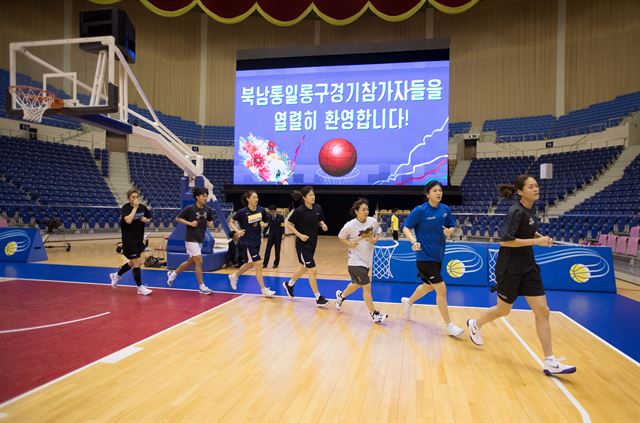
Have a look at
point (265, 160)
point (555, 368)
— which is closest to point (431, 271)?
point (555, 368)

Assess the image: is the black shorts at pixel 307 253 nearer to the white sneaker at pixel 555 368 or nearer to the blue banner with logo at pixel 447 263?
the blue banner with logo at pixel 447 263

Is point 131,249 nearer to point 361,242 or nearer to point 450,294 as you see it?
point 361,242

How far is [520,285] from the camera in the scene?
394 cm

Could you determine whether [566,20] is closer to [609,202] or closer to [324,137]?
[609,202]

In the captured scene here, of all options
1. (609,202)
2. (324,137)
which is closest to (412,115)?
(324,137)

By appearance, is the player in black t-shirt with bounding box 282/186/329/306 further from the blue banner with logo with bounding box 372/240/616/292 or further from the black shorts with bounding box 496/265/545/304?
the black shorts with bounding box 496/265/545/304

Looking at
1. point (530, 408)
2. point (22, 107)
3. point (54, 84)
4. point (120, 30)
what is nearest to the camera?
point (530, 408)

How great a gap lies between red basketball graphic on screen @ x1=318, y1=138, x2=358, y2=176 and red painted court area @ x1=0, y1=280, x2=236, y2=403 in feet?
35.4

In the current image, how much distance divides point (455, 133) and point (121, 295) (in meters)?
22.8

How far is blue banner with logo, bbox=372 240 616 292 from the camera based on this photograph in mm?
7883

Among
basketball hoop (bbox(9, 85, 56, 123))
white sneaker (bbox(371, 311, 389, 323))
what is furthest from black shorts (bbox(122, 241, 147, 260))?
white sneaker (bbox(371, 311, 389, 323))

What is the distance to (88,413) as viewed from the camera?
2887mm

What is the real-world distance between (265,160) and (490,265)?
11.4 m

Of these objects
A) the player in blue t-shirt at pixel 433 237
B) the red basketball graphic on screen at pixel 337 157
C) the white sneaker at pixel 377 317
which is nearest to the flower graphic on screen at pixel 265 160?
the red basketball graphic on screen at pixel 337 157
